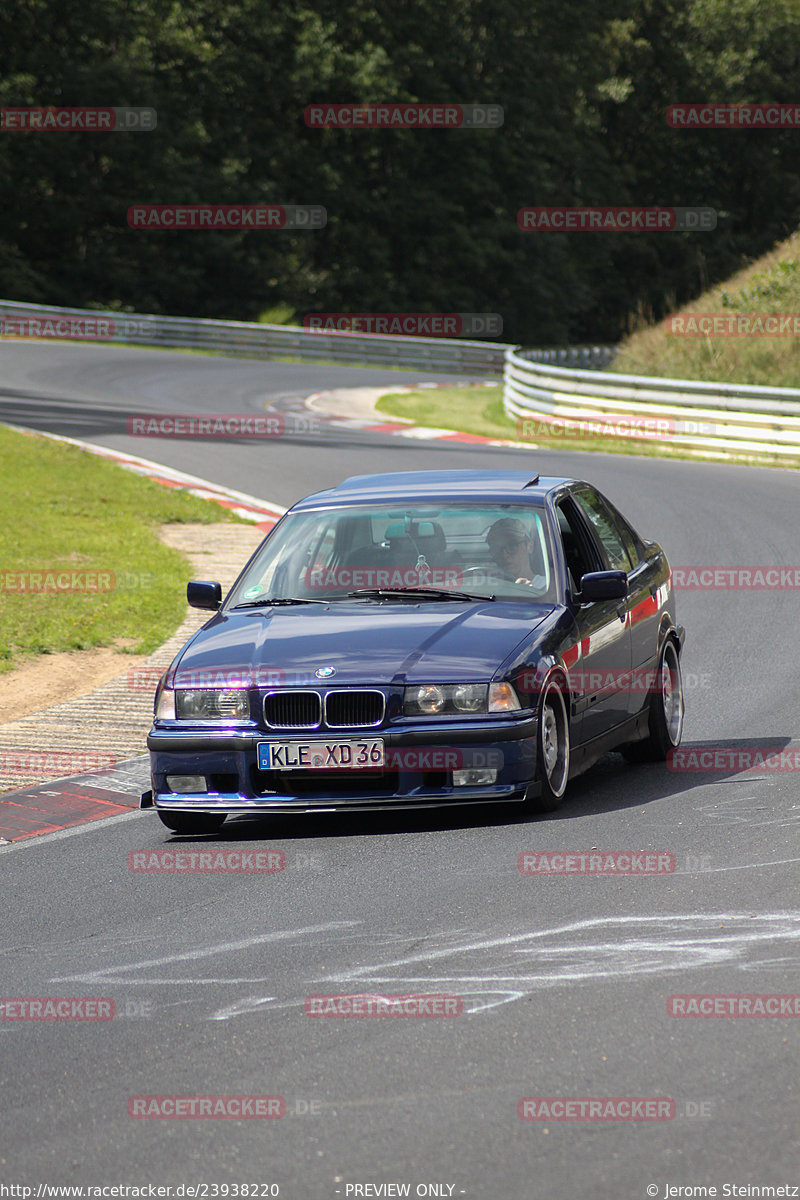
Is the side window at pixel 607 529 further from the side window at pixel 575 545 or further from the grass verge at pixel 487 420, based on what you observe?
the grass verge at pixel 487 420

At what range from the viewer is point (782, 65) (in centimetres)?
7150

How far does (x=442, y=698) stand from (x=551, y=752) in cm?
69

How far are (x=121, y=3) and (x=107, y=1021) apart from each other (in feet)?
181

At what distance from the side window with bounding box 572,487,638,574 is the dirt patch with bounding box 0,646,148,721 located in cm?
390

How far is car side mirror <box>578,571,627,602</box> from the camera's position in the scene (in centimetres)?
788

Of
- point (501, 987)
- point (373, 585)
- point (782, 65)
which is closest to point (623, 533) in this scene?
point (373, 585)

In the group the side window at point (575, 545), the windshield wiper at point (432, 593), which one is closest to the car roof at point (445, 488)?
the side window at point (575, 545)

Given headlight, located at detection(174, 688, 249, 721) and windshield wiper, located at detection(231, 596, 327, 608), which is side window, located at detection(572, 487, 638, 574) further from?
headlight, located at detection(174, 688, 249, 721)

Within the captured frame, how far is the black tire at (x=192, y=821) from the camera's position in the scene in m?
7.61

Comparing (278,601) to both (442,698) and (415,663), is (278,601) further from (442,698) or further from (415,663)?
(442,698)

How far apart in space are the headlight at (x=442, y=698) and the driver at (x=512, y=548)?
110cm

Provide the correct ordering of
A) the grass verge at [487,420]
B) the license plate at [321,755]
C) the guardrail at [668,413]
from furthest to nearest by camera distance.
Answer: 1. the grass verge at [487,420]
2. the guardrail at [668,413]
3. the license plate at [321,755]

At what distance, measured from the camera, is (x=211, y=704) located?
743 centimetres

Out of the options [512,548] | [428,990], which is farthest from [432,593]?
[428,990]
